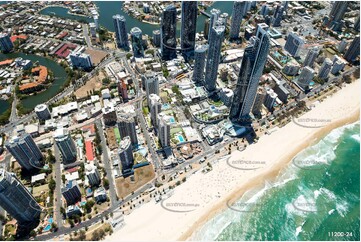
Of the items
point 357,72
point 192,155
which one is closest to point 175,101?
point 192,155

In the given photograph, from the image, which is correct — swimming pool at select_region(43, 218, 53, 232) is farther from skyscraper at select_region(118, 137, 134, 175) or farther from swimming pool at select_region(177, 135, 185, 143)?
swimming pool at select_region(177, 135, 185, 143)

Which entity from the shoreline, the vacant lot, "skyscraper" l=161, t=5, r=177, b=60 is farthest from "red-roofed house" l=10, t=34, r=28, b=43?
the shoreline

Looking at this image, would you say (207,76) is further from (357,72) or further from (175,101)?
(357,72)

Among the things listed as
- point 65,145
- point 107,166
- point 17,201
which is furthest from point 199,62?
point 17,201

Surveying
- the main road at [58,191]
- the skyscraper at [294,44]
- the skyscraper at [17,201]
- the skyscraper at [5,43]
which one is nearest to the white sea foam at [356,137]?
the skyscraper at [294,44]

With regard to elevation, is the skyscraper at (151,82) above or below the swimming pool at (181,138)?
above

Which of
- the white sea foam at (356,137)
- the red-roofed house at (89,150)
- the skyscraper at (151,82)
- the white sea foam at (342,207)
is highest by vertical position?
the skyscraper at (151,82)

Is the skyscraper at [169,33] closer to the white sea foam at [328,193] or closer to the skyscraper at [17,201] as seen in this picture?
the skyscraper at [17,201]
